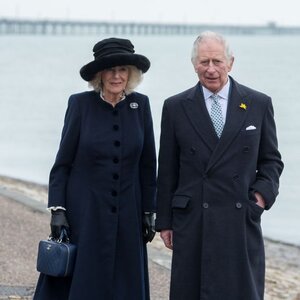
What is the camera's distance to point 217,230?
17.5ft

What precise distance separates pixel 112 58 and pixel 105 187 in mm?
683

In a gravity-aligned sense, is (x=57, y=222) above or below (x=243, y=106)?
below

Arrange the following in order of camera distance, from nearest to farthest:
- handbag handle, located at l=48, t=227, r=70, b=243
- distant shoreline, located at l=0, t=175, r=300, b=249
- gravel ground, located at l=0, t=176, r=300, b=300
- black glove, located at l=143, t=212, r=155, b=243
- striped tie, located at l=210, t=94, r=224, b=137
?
striped tie, located at l=210, t=94, r=224, b=137 < handbag handle, located at l=48, t=227, r=70, b=243 < black glove, located at l=143, t=212, r=155, b=243 < gravel ground, located at l=0, t=176, r=300, b=300 < distant shoreline, located at l=0, t=175, r=300, b=249

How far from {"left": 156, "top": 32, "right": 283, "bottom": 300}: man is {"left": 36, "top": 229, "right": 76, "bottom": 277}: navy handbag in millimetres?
506

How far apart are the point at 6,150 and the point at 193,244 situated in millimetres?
21272

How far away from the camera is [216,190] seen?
533 cm

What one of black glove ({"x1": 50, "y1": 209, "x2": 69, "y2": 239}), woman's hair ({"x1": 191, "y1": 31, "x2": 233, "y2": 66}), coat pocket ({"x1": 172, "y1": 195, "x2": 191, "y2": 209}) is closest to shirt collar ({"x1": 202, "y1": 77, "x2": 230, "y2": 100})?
woman's hair ({"x1": 191, "y1": 31, "x2": 233, "y2": 66})

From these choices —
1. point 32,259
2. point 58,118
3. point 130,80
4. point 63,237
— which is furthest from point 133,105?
point 58,118

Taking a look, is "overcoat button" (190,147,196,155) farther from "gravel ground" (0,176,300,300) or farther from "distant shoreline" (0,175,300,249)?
"distant shoreline" (0,175,300,249)

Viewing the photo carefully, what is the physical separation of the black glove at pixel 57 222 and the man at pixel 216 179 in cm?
52

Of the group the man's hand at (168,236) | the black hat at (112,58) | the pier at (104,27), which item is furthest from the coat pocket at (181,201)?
the pier at (104,27)

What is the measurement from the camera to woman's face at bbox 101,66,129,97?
5.64m

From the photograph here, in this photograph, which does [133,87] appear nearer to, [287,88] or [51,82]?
[287,88]

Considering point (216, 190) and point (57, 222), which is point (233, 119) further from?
point (57, 222)
